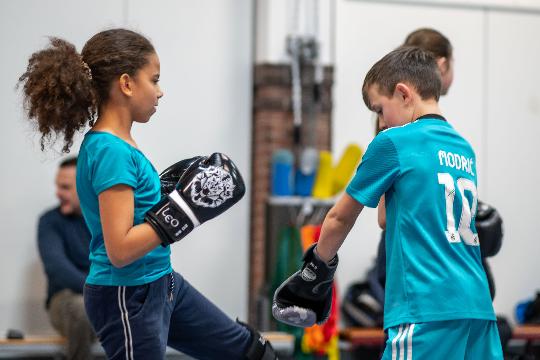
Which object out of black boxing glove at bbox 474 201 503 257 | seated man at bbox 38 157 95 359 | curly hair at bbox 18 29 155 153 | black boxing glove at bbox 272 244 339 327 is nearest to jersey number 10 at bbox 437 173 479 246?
black boxing glove at bbox 272 244 339 327

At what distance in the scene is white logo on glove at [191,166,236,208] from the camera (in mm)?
2441

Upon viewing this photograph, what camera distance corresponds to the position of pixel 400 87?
7.97ft

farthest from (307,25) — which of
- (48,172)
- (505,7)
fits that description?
(48,172)

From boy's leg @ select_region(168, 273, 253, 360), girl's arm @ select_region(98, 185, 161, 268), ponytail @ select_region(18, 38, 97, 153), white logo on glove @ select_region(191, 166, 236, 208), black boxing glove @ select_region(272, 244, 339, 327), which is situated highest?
ponytail @ select_region(18, 38, 97, 153)

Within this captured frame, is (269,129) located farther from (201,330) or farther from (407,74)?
(407,74)

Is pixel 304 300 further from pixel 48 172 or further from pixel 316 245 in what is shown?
pixel 48 172

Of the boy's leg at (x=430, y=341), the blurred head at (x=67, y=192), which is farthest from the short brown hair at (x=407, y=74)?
the blurred head at (x=67, y=192)

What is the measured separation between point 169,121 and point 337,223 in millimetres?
3362

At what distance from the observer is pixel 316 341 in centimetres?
497

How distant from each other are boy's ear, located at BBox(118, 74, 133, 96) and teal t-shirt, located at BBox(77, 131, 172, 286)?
0.16m

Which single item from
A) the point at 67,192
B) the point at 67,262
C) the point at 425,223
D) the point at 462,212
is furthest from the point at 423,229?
the point at 67,192

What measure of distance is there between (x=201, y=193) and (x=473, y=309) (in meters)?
0.82

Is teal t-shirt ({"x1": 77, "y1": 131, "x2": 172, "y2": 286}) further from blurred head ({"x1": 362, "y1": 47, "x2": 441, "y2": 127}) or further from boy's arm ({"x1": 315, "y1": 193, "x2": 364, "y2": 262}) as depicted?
blurred head ({"x1": 362, "y1": 47, "x2": 441, "y2": 127})

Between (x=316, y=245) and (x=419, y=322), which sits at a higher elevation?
(x=316, y=245)
